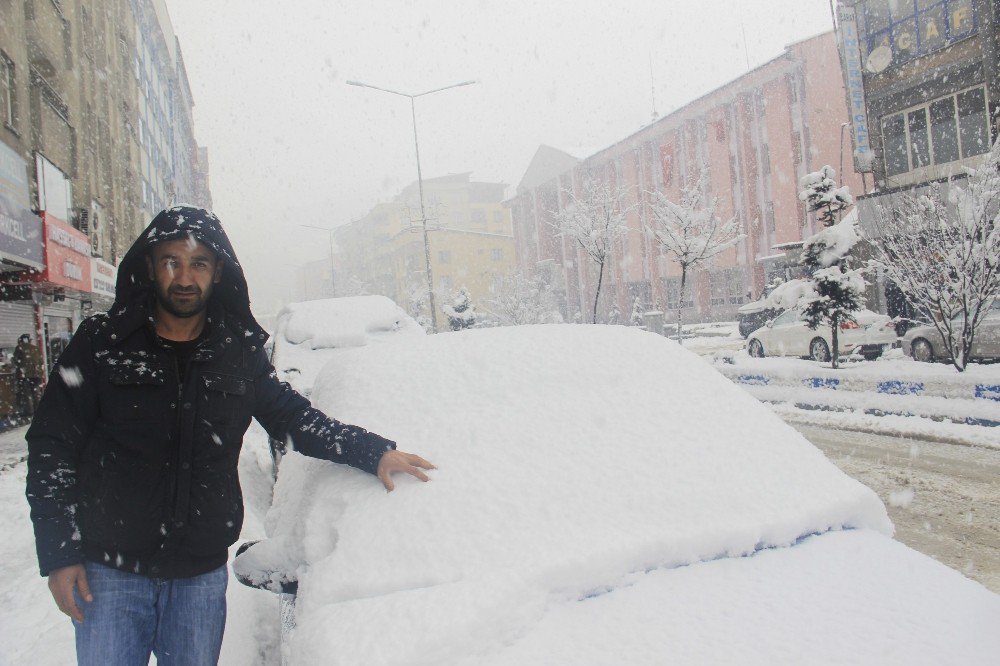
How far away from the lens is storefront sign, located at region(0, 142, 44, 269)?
30.3 feet

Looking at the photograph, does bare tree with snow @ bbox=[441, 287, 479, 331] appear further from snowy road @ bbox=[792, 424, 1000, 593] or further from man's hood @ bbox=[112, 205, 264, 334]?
man's hood @ bbox=[112, 205, 264, 334]

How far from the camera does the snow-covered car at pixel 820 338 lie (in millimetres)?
12500

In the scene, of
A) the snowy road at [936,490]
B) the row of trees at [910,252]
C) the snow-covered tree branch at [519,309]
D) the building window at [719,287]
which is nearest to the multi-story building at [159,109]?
the snow-covered tree branch at [519,309]

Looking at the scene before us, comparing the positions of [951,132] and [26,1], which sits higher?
[26,1]

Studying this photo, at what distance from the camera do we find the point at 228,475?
1.84 metres

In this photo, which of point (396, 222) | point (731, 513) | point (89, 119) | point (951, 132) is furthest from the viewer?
point (396, 222)

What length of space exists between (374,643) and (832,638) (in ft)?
3.28

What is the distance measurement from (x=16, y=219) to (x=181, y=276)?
419 inches

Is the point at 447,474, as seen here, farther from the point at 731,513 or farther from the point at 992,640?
the point at 992,640

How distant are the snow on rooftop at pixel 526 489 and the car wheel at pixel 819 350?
40.0 feet

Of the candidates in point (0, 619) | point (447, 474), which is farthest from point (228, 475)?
point (0, 619)

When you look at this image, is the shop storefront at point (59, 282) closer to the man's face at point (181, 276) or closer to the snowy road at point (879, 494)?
the snowy road at point (879, 494)

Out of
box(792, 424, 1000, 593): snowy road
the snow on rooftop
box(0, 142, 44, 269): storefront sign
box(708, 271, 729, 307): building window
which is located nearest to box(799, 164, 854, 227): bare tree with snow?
box(792, 424, 1000, 593): snowy road

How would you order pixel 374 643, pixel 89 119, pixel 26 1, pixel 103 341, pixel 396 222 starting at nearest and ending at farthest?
pixel 374 643, pixel 103 341, pixel 26 1, pixel 89 119, pixel 396 222
